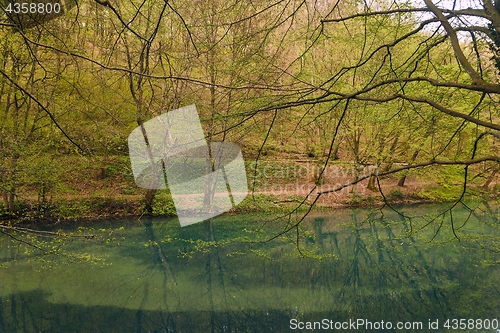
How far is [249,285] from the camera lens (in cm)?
623

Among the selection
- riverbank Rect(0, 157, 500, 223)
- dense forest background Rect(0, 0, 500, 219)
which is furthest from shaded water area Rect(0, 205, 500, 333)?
riverbank Rect(0, 157, 500, 223)

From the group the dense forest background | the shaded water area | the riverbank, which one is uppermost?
the dense forest background

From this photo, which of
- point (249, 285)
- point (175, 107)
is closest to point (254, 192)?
point (175, 107)

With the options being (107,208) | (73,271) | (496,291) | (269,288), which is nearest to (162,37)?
(107,208)

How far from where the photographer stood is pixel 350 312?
5.39 meters

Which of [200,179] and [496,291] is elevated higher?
[200,179]

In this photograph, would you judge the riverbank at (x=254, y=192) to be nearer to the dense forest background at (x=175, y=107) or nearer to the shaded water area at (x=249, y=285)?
the dense forest background at (x=175, y=107)

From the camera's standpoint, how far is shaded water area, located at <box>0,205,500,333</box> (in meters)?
5.05

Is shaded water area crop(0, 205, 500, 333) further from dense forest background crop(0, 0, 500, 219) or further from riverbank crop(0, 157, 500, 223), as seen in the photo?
riverbank crop(0, 157, 500, 223)

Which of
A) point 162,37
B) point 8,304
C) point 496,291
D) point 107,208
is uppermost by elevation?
point 162,37

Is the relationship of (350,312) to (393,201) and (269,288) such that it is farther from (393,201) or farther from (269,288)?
A: (393,201)

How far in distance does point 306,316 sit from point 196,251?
3.38m

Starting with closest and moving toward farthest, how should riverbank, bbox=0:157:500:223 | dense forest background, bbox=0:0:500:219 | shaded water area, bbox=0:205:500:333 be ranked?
shaded water area, bbox=0:205:500:333
dense forest background, bbox=0:0:500:219
riverbank, bbox=0:157:500:223

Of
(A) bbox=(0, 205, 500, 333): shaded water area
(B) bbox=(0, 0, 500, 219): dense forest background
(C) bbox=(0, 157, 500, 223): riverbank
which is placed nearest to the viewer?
(A) bbox=(0, 205, 500, 333): shaded water area
